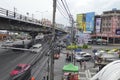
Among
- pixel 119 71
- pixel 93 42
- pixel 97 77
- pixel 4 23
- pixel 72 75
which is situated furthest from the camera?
pixel 93 42

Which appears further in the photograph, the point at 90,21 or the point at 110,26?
the point at 110,26

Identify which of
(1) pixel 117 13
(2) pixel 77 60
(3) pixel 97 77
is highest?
(1) pixel 117 13

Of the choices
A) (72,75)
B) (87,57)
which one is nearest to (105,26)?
(87,57)

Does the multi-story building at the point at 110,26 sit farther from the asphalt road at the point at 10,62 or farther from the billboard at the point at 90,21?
the asphalt road at the point at 10,62

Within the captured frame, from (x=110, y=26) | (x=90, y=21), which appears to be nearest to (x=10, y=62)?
(x=90, y=21)

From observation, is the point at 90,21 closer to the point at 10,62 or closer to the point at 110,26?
the point at 10,62

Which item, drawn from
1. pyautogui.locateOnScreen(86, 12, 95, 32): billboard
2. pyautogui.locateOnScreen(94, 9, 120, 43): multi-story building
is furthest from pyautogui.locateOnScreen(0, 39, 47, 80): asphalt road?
pyautogui.locateOnScreen(94, 9, 120, 43): multi-story building

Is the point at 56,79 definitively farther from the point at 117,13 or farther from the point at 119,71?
the point at 117,13

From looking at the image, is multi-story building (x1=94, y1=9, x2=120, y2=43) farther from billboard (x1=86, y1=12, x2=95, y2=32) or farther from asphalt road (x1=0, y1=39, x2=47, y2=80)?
asphalt road (x1=0, y1=39, x2=47, y2=80)

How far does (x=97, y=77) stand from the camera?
543cm

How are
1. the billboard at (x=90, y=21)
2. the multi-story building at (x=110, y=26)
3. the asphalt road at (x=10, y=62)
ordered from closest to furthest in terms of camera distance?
the asphalt road at (x=10, y=62)
the billboard at (x=90, y=21)
the multi-story building at (x=110, y=26)

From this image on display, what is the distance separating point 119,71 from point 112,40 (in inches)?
4135

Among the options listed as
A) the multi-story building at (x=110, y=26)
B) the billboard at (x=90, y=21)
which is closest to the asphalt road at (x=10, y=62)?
the billboard at (x=90, y=21)

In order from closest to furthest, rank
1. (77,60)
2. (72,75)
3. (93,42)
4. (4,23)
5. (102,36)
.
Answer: (72,75), (4,23), (77,60), (93,42), (102,36)
